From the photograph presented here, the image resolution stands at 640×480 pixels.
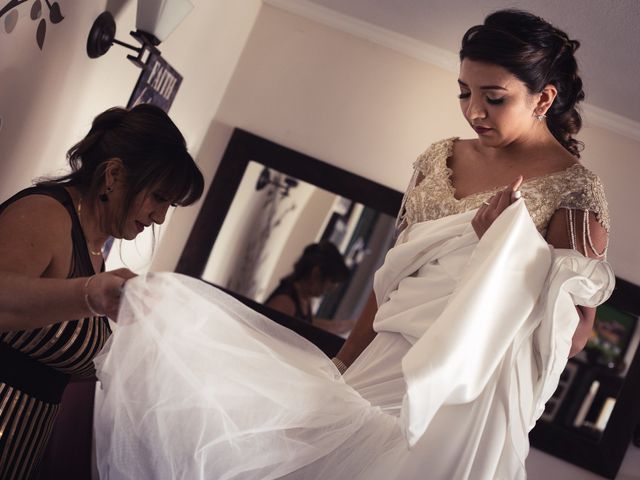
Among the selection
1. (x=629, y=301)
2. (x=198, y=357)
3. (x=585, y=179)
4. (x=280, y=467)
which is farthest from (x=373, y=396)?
(x=629, y=301)

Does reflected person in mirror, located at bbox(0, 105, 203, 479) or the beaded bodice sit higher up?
the beaded bodice

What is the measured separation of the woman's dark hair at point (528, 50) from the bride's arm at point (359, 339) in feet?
2.24

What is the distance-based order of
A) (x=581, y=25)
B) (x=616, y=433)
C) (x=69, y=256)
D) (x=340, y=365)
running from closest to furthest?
1. (x=69, y=256)
2. (x=340, y=365)
3. (x=581, y=25)
4. (x=616, y=433)

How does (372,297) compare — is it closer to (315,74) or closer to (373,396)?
(373,396)

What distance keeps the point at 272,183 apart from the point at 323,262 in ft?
1.55

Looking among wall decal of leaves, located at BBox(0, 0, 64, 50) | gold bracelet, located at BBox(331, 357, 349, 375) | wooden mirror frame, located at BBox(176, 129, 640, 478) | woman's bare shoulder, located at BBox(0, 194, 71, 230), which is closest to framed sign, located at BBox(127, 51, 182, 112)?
wall decal of leaves, located at BBox(0, 0, 64, 50)

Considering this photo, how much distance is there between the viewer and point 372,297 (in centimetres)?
214

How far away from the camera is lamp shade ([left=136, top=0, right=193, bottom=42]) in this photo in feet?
7.71

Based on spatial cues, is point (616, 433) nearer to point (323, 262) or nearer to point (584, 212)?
point (323, 262)

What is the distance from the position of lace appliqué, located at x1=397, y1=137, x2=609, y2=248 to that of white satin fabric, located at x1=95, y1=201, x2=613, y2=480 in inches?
Answer: 8.9

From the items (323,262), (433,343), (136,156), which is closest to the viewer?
(433,343)

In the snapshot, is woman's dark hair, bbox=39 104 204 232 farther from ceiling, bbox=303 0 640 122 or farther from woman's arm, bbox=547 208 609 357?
ceiling, bbox=303 0 640 122

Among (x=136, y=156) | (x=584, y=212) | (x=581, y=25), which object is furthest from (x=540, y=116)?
(x=581, y=25)

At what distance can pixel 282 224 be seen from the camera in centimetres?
399
